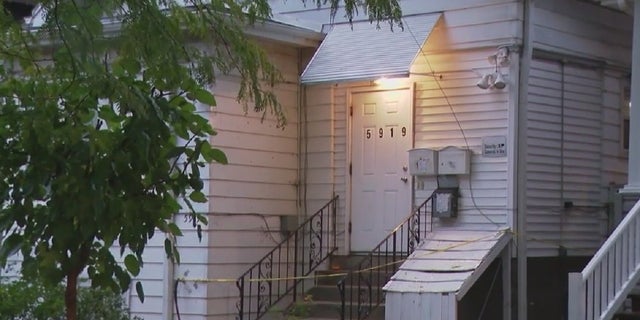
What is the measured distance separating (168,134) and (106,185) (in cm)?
43

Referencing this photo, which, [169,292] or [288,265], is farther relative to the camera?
[288,265]

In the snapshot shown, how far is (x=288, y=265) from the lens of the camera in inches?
526

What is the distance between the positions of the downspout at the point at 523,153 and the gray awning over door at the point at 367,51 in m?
1.11

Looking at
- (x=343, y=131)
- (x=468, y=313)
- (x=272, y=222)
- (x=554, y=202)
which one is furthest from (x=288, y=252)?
(x=554, y=202)

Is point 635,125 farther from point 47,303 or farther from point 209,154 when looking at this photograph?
point 209,154

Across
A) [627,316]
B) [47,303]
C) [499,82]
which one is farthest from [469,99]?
[47,303]

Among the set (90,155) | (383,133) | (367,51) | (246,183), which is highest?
(367,51)

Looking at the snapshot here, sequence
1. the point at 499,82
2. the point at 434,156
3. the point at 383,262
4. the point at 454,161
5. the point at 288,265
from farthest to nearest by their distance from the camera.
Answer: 1. the point at 288,265
2. the point at 383,262
3. the point at 434,156
4. the point at 454,161
5. the point at 499,82

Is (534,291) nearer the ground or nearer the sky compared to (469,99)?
nearer the ground

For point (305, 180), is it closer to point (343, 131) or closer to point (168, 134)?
point (343, 131)

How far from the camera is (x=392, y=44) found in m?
12.4

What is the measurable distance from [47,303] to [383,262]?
439cm

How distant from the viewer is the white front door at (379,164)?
1297 centimetres

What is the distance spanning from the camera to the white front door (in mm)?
12969
